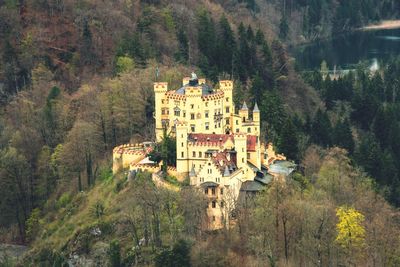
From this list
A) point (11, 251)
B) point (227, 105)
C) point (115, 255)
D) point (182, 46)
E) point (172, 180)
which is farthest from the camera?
point (182, 46)

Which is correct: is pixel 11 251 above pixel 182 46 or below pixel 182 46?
below

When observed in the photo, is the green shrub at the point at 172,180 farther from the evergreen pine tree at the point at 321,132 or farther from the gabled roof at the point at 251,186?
the evergreen pine tree at the point at 321,132

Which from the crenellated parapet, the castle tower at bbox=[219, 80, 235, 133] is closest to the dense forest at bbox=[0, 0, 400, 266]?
the crenellated parapet

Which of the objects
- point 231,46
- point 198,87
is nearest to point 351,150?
point 231,46

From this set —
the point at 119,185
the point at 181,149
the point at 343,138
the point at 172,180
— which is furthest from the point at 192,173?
the point at 343,138

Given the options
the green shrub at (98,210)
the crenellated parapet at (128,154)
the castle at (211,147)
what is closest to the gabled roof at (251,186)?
the castle at (211,147)

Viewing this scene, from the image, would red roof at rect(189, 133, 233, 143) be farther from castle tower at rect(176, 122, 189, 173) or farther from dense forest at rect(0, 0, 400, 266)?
dense forest at rect(0, 0, 400, 266)

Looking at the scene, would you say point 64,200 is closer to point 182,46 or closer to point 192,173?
point 192,173

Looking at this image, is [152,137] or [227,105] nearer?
[227,105]
